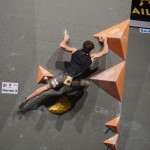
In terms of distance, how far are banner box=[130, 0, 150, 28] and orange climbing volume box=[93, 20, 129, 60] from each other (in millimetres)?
542

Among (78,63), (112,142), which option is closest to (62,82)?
(78,63)

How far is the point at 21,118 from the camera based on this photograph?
369 cm

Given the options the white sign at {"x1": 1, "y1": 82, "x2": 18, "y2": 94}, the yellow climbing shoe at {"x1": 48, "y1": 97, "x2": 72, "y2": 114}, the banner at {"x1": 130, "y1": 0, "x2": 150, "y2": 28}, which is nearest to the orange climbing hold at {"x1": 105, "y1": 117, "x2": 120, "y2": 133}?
the yellow climbing shoe at {"x1": 48, "y1": 97, "x2": 72, "y2": 114}

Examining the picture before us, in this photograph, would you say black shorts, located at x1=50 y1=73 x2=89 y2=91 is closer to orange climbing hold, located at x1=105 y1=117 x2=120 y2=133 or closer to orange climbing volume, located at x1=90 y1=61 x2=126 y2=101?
orange climbing volume, located at x1=90 y1=61 x2=126 y2=101

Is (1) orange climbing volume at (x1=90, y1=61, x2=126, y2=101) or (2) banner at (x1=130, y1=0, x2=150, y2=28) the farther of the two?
(2) banner at (x1=130, y1=0, x2=150, y2=28)

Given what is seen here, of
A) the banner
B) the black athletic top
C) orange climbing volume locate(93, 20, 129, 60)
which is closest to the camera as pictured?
the black athletic top

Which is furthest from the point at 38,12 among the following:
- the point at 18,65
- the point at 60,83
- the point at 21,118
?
the point at 21,118

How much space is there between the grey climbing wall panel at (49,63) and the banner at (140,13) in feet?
1.61

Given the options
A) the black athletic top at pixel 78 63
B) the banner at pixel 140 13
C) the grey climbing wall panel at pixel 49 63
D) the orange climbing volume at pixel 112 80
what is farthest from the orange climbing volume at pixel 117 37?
the banner at pixel 140 13

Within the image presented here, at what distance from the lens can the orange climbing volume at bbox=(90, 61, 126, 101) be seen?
3689 millimetres

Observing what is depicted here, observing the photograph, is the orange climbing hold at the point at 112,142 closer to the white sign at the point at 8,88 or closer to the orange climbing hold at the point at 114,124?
the orange climbing hold at the point at 114,124

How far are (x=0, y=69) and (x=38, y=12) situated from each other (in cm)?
84

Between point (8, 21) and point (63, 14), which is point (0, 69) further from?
point (63, 14)

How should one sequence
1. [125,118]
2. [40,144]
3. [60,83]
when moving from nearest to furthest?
1. [60,83]
2. [40,144]
3. [125,118]
